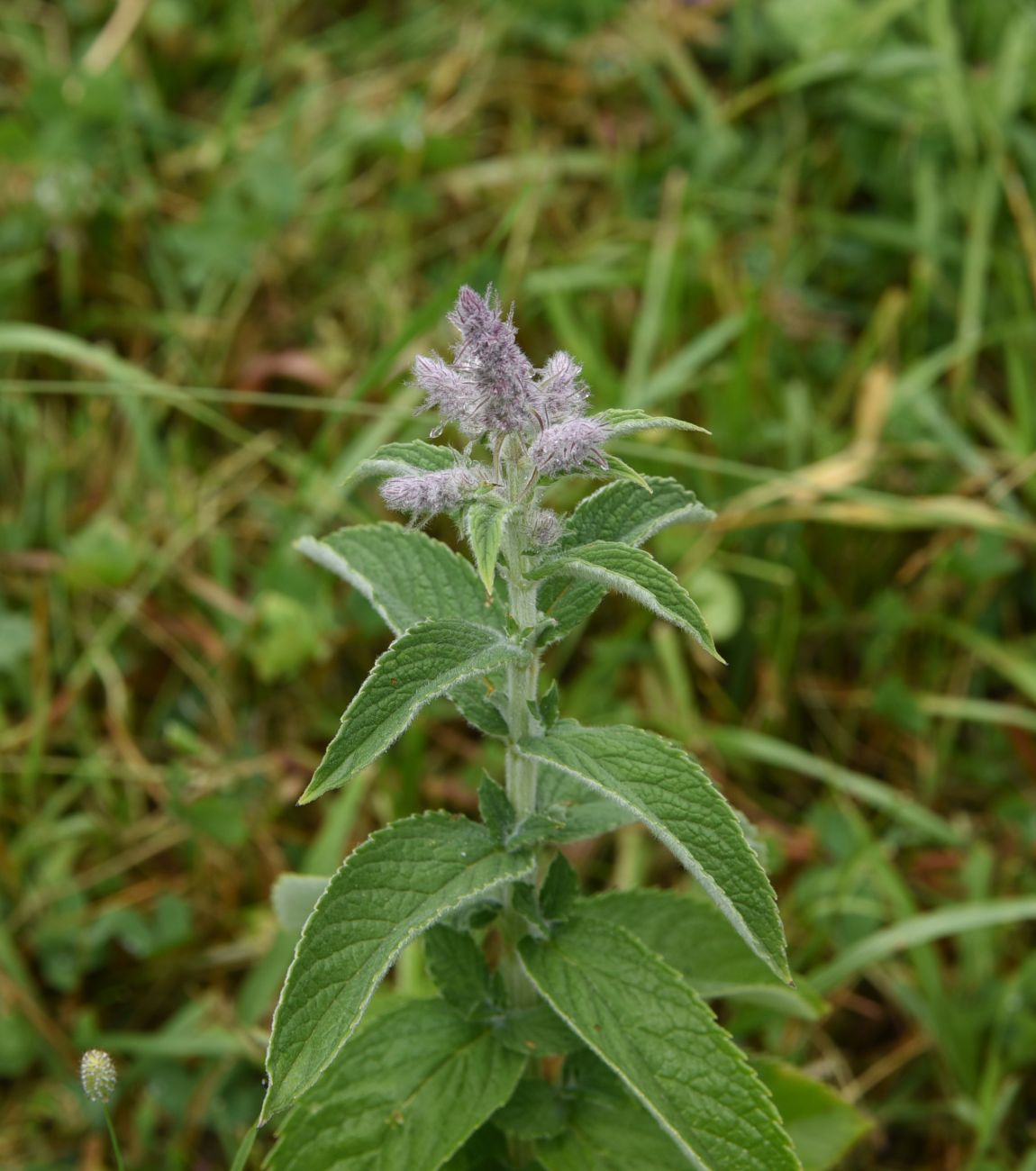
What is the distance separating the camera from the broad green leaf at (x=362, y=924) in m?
1.58

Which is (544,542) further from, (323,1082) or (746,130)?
(746,130)

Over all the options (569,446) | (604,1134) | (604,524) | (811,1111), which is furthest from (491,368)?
(811,1111)

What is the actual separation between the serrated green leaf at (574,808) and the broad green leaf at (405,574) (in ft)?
0.92

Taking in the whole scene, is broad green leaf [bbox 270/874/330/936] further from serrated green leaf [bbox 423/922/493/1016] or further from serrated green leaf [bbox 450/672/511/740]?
serrated green leaf [bbox 450/672/511/740]

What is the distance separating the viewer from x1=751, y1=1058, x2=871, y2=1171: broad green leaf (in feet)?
7.39

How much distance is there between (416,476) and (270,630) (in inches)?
66.0

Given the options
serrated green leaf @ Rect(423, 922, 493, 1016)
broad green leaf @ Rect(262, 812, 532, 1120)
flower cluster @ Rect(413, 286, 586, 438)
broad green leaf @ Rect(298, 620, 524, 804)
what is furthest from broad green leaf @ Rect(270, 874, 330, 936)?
flower cluster @ Rect(413, 286, 586, 438)

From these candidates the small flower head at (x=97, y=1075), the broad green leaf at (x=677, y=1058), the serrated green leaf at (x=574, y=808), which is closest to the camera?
the broad green leaf at (x=677, y=1058)

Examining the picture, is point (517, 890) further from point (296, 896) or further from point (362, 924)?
point (296, 896)

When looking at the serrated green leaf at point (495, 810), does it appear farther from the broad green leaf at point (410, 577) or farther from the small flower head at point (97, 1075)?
the small flower head at point (97, 1075)

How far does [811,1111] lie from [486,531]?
1.35m

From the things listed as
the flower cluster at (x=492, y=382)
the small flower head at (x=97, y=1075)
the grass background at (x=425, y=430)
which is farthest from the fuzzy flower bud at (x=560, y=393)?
the grass background at (x=425, y=430)

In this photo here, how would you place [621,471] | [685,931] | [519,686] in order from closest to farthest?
[621,471] → [519,686] → [685,931]

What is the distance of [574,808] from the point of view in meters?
2.01
